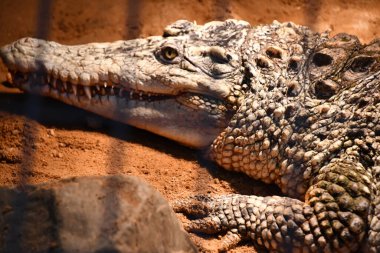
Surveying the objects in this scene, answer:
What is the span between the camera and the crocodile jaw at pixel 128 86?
3971mm

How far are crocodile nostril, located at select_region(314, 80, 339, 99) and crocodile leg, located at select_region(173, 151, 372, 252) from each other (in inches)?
17.0

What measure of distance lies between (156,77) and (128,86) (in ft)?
0.68

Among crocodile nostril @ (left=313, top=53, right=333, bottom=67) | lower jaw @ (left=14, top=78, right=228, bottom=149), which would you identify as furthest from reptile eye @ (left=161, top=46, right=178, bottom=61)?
crocodile nostril @ (left=313, top=53, right=333, bottom=67)

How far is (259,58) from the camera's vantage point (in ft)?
12.9

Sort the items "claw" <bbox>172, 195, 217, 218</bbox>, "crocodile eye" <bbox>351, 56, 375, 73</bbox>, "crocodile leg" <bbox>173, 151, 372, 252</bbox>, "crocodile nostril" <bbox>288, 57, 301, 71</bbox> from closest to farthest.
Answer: "crocodile leg" <bbox>173, 151, 372, 252</bbox> → "claw" <bbox>172, 195, 217, 218</bbox> → "crocodile eye" <bbox>351, 56, 375, 73</bbox> → "crocodile nostril" <bbox>288, 57, 301, 71</bbox>

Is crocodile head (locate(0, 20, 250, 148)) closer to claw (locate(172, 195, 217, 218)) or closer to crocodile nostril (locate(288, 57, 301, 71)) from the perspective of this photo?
crocodile nostril (locate(288, 57, 301, 71))

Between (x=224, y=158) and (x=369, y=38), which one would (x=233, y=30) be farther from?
(x=369, y=38)

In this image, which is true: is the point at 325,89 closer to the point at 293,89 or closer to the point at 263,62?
the point at 293,89

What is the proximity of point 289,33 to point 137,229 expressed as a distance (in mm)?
2146

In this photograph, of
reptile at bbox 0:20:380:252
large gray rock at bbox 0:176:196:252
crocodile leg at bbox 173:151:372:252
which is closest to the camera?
large gray rock at bbox 0:176:196:252

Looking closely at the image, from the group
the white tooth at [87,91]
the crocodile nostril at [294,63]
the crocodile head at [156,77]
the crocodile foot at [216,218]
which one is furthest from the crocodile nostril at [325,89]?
the white tooth at [87,91]

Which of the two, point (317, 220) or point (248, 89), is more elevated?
point (248, 89)

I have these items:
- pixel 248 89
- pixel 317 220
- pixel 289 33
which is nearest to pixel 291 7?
pixel 289 33

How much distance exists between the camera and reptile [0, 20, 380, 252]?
3.29 metres
